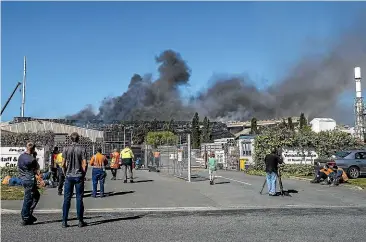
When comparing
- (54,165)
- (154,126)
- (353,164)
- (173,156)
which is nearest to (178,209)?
(54,165)

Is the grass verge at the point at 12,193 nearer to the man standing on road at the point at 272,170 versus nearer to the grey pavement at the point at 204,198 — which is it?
the grey pavement at the point at 204,198

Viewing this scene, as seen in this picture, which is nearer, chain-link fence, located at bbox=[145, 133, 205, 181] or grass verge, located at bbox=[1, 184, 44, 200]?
grass verge, located at bbox=[1, 184, 44, 200]

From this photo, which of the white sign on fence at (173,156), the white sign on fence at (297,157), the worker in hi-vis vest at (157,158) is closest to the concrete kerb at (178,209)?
the white sign on fence at (173,156)

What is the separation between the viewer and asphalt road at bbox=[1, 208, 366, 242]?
8227mm

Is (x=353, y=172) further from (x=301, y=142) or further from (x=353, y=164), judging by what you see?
(x=301, y=142)

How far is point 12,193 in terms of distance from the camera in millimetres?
15359

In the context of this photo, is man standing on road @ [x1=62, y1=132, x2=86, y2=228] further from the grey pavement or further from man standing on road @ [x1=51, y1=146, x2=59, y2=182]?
man standing on road @ [x1=51, y1=146, x2=59, y2=182]

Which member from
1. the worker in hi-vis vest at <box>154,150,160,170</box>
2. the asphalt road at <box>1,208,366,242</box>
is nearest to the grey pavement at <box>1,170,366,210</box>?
the asphalt road at <box>1,208,366,242</box>

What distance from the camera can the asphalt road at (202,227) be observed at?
27.0 ft

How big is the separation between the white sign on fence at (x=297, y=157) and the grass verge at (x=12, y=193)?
16383 mm

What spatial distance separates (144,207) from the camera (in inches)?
507

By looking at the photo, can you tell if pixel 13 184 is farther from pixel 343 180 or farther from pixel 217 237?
pixel 343 180

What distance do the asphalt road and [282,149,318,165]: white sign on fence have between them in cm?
1663

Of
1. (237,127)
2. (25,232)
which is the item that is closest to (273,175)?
(25,232)
